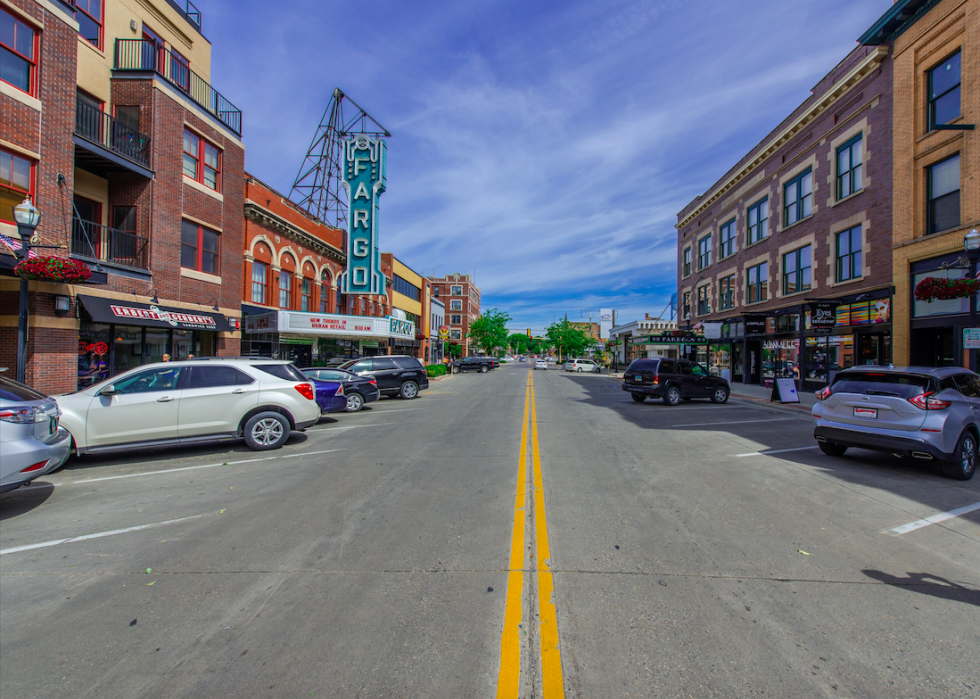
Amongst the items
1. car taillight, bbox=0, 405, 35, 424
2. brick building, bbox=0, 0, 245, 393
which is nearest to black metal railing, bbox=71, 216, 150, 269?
brick building, bbox=0, 0, 245, 393

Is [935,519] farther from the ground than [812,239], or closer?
closer

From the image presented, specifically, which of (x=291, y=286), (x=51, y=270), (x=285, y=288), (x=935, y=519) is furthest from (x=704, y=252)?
(x=51, y=270)

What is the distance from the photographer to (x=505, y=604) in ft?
11.2

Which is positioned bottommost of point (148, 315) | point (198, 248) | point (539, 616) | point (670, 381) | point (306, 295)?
point (539, 616)

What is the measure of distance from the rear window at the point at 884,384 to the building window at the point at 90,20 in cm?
2259

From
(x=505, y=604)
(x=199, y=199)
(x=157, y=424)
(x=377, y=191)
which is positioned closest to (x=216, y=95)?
(x=199, y=199)

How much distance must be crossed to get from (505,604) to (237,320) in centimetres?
1981

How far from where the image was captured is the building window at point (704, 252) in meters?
33.7

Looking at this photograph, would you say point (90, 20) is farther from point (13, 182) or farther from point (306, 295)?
point (306, 295)

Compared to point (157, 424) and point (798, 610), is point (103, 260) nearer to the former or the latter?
point (157, 424)

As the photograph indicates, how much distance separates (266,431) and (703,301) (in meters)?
32.7

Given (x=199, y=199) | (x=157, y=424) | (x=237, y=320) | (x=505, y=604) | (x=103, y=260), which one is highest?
(x=199, y=199)

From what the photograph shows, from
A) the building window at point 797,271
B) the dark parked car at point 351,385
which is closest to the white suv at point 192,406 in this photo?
the dark parked car at point 351,385

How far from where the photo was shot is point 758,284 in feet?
88.1
